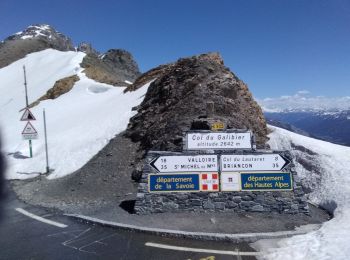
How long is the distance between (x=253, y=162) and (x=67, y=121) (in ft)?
62.2

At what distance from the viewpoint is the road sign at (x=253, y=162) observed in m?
11.2

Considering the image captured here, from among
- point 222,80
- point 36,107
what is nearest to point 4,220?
point 222,80

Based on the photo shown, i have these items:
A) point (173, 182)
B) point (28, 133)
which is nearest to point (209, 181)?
point (173, 182)

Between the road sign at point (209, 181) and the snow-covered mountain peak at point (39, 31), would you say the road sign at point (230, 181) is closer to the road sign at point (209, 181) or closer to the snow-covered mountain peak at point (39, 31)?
the road sign at point (209, 181)

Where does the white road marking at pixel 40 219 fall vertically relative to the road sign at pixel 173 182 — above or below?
below

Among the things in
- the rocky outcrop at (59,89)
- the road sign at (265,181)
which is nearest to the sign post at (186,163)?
the road sign at (265,181)

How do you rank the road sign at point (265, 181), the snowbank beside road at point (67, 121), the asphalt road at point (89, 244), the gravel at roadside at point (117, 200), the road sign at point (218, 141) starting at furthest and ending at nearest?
the snowbank beside road at point (67, 121)
the road sign at point (218, 141)
the road sign at point (265, 181)
the gravel at roadside at point (117, 200)
the asphalt road at point (89, 244)

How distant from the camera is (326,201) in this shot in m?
12.2

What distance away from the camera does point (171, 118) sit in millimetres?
17250

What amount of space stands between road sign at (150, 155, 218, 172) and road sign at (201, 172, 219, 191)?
0.17 meters

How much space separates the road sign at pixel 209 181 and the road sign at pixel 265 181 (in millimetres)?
807

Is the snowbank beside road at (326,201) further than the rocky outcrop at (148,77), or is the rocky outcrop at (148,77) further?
the rocky outcrop at (148,77)

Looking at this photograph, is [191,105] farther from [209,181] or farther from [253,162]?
[209,181]

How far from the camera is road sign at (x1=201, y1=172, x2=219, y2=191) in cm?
1109
